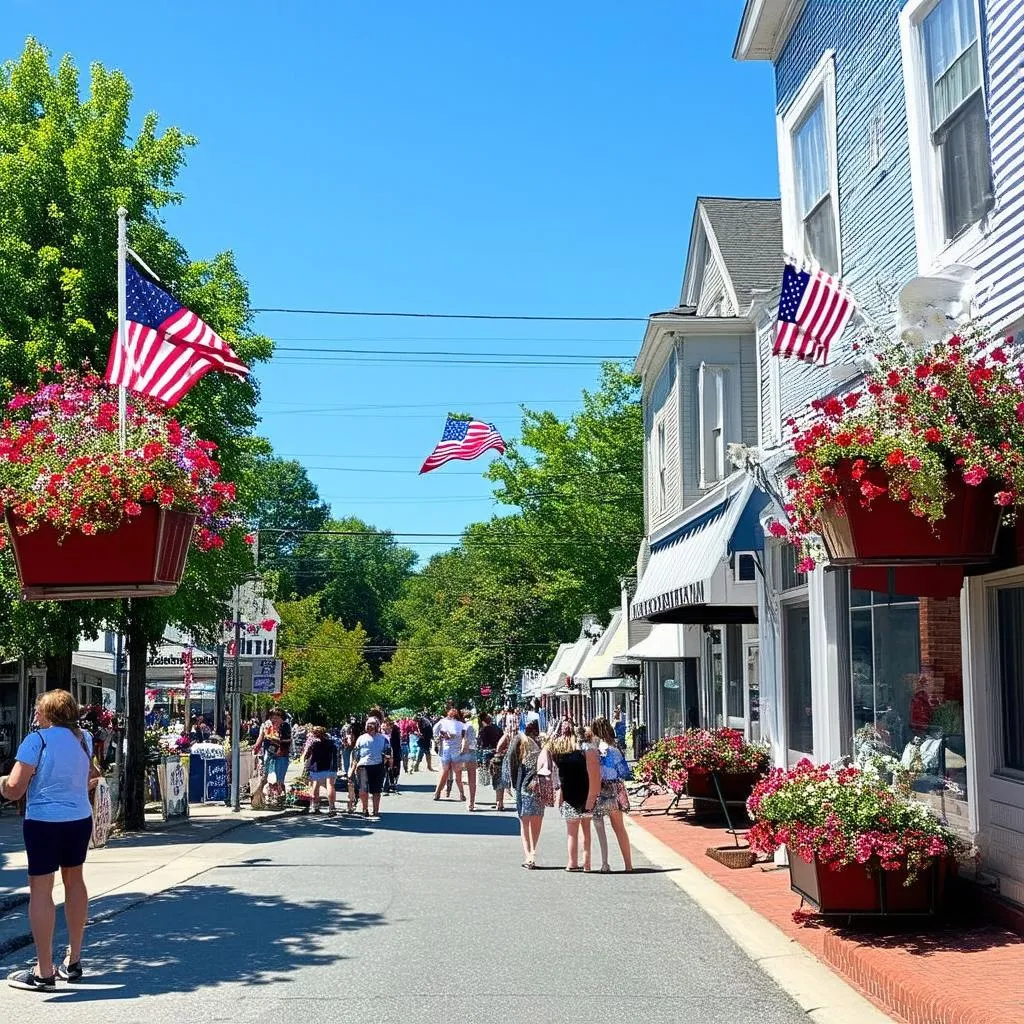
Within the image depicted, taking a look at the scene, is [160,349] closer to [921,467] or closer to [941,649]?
[921,467]

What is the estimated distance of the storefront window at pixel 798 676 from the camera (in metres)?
13.4

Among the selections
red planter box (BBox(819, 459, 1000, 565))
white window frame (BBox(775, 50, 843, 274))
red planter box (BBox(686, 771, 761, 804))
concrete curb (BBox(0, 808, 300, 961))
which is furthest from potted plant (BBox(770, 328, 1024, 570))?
red planter box (BBox(686, 771, 761, 804))

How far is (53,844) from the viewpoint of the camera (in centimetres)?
777

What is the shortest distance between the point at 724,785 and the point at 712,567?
9.61ft

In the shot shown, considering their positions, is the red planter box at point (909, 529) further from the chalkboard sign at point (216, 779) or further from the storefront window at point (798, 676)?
the chalkboard sign at point (216, 779)

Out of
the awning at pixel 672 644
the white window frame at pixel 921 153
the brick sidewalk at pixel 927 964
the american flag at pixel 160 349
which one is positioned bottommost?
the brick sidewalk at pixel 927 964

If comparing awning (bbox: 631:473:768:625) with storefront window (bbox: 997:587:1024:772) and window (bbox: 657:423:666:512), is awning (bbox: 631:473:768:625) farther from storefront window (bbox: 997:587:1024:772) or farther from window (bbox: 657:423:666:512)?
storefront window (bbox: 997:587:1024:772)

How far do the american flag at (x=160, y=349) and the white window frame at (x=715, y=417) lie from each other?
13090 mm

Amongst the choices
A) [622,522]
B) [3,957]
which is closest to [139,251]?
[3,957]

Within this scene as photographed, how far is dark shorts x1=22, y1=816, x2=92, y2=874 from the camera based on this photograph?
772 cm

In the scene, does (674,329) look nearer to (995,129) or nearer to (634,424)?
(995,129)

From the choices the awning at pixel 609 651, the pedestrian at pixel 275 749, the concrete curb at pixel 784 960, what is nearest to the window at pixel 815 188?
the concrete curb at pixel 784 960

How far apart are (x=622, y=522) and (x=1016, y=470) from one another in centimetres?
3619

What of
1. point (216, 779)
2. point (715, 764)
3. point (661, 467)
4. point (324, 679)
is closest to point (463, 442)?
point (661, 467)
